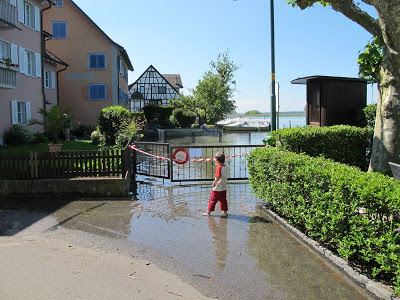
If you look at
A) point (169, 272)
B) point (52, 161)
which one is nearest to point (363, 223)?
point (169, 272)

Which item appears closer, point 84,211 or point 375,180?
point 375,180

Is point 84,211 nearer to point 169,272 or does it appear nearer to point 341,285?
point 169,272

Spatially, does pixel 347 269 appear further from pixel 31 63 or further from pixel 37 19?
pixel 37 19

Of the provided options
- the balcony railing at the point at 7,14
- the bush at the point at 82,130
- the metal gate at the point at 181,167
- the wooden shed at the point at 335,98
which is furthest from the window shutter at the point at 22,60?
the wooden shed at the point at 335,98

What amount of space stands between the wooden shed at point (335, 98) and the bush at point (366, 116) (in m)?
0.35

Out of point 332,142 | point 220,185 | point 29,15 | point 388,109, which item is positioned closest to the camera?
point 220,185

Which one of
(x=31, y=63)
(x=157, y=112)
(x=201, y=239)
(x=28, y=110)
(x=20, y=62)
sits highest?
(x=31, y=63)

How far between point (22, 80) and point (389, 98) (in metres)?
20.5

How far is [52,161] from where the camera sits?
1047 centimetres

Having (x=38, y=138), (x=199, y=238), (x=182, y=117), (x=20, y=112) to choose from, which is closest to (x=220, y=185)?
(x=199, y=238)

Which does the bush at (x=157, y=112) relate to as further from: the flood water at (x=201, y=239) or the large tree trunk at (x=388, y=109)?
the large tree trunk at (x=388, y=109)

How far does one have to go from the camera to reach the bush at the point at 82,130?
3198cm

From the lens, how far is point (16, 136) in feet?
67.4

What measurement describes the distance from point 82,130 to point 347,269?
30.3 meters
